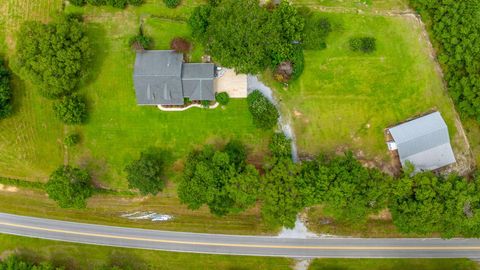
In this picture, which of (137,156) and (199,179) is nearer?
(199,179)

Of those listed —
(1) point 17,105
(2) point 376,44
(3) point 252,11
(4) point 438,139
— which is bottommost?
(4) point 438,139

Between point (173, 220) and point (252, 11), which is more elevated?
point (252, 11)

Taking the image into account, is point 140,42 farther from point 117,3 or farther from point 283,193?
point 283,193

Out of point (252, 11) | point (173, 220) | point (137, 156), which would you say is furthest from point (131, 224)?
point (252, 11)

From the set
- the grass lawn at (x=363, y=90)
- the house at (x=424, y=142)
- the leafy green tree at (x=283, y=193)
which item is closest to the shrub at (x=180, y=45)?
the grass lawn at (x=363, y=90)

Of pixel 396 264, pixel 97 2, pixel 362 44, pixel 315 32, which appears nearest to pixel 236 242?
pixel 396 264

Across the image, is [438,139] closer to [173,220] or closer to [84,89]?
[173,220]
